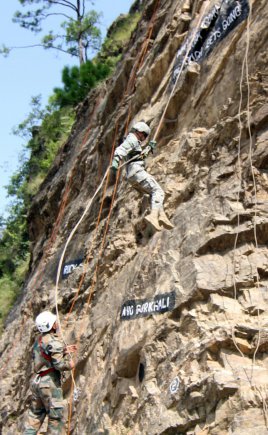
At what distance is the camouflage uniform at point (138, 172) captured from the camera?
923 centimetres

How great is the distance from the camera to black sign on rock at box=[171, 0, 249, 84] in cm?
945

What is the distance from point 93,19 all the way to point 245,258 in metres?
23.2

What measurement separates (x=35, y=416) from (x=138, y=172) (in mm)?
3713

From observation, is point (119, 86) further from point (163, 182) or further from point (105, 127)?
point (163, 182)

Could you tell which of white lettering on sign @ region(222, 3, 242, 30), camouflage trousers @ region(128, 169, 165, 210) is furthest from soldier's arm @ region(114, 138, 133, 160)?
white lettering on sign @ region(222, 3, 242, 30)

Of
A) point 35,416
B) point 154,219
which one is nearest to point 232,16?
point 154,219

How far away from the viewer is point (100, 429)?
7.94m

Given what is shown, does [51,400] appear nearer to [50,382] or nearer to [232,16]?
[50,382]

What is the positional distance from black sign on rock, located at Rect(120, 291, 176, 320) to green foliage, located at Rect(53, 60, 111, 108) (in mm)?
15286

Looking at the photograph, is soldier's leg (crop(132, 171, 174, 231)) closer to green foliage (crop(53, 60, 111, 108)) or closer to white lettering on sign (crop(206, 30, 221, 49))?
white lettering on sign (crop(206, 30, 221, 49))

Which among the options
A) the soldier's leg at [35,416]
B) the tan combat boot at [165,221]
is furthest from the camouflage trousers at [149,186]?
the soldier's leg at [35,416]

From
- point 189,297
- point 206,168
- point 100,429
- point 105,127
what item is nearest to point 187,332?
point 189,297

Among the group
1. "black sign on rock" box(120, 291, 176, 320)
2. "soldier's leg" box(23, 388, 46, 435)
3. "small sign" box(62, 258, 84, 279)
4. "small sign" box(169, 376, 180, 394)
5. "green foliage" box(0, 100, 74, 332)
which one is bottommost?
"soldier's leg" box(23, 388, 46, 435)

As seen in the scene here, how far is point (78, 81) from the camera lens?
77.4ft
